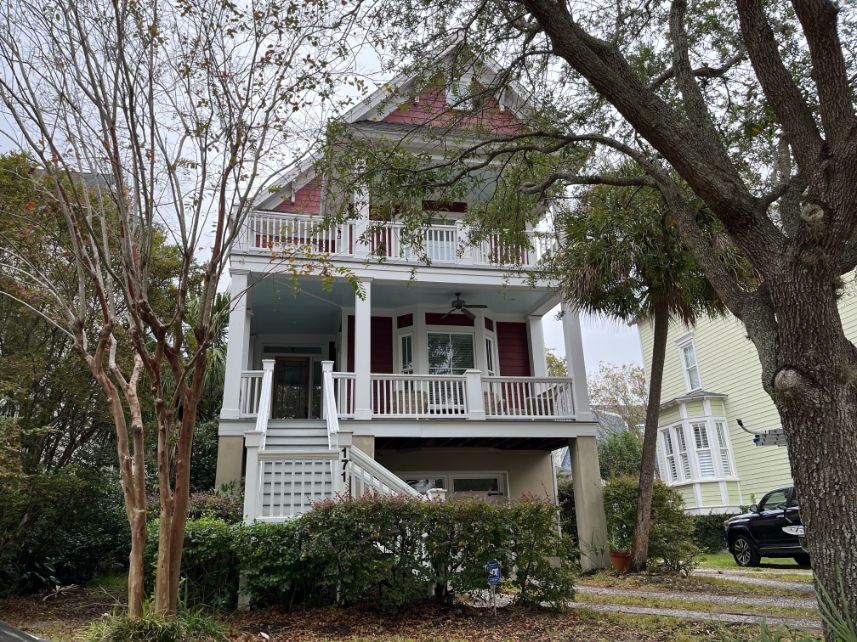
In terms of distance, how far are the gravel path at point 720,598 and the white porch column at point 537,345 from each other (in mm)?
6736

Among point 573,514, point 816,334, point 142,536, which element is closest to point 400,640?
point 142,536

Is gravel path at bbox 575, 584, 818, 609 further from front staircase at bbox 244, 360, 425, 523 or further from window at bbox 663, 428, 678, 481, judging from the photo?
window at bbox 663, 428, 678, 481

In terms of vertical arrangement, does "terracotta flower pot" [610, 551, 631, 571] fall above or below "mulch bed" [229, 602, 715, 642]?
above

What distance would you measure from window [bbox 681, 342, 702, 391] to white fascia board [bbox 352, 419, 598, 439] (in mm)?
10472

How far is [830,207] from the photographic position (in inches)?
179

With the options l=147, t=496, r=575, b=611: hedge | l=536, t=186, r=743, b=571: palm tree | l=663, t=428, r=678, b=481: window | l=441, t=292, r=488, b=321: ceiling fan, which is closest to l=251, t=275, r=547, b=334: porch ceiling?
l=441, t=292, r=488, b=321: ceiling fan

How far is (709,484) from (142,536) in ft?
58.9

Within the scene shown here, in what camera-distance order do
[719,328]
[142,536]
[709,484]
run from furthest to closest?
[719,328] < [709,484] < [142,536]

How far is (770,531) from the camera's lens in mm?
12219

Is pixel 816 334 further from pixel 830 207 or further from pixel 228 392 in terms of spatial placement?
pixel 228 392

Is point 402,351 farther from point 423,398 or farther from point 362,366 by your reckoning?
point 362,366

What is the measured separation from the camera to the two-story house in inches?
413

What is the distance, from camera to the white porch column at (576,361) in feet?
43.1

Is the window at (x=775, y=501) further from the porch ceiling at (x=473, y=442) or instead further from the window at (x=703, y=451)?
the window at (x=703, y=451)
